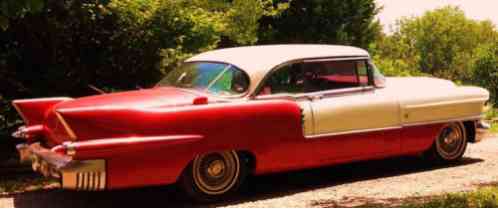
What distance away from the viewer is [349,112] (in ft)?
23.2

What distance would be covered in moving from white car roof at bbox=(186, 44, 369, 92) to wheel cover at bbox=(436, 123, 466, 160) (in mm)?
1506

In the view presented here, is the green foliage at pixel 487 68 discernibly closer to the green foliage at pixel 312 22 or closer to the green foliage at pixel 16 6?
the green foliage at pixel 312 22

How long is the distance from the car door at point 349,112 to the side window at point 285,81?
10 cm

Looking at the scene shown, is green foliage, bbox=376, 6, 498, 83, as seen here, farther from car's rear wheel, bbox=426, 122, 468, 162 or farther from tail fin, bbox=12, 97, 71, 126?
tail fin, bbox=12, 97, 71, 126

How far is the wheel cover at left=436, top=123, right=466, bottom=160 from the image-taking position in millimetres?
8130

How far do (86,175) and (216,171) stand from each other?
4.29 ft

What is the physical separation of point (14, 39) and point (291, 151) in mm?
4881

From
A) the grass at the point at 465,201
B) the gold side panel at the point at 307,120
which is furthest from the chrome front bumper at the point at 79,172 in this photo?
the grass at the point at 465,201

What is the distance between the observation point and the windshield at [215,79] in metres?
6.66

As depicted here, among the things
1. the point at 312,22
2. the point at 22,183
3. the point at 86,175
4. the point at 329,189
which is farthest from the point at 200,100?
the point at 312,22

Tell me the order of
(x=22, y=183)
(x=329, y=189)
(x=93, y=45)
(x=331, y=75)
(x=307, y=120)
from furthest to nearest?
1. (x=93, y=45)
2. (x=22, y=183)
3. (x=331, y=75)
4. (x=329, y=189)
5. (x=307, y=120)

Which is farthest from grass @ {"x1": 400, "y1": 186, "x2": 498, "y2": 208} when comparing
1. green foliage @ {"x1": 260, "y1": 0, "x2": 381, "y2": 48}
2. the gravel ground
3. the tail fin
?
green foliage @ {"x1": 260, "y1": 0, "x2": 381, "y2": 48}

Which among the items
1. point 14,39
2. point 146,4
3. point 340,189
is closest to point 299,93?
point 340,189

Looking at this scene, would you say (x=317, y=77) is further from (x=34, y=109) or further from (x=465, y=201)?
(x=34, y=109)
